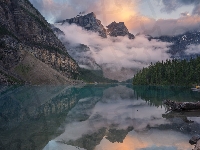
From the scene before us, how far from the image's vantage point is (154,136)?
2528 cm

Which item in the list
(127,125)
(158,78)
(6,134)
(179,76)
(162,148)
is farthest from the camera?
(158,78)

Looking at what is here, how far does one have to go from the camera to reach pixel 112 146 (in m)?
22.0

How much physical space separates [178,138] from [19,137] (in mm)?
17904

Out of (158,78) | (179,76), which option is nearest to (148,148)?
(179,76)

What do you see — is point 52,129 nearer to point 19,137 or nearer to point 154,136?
point 19,137

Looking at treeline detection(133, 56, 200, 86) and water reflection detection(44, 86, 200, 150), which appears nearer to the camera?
water reflection detection(44, 86, 200, 150)

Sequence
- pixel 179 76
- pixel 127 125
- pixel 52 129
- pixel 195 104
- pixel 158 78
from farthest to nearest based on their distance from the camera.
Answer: pixel 158 78
pixel 179 76
pixel 195 104
pixel 127 125
pixel 52 129

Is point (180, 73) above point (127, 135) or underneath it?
above

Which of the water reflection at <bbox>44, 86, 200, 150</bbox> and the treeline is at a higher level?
the treeline

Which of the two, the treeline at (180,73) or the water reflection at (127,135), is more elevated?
the treeline at (180,73)

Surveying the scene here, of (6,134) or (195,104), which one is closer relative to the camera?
(6,134)

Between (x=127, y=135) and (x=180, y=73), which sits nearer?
(x=127, y=135)

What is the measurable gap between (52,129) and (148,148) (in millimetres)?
14088

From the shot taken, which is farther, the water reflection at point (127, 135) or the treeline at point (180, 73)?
the treeline at point (180, 73)
